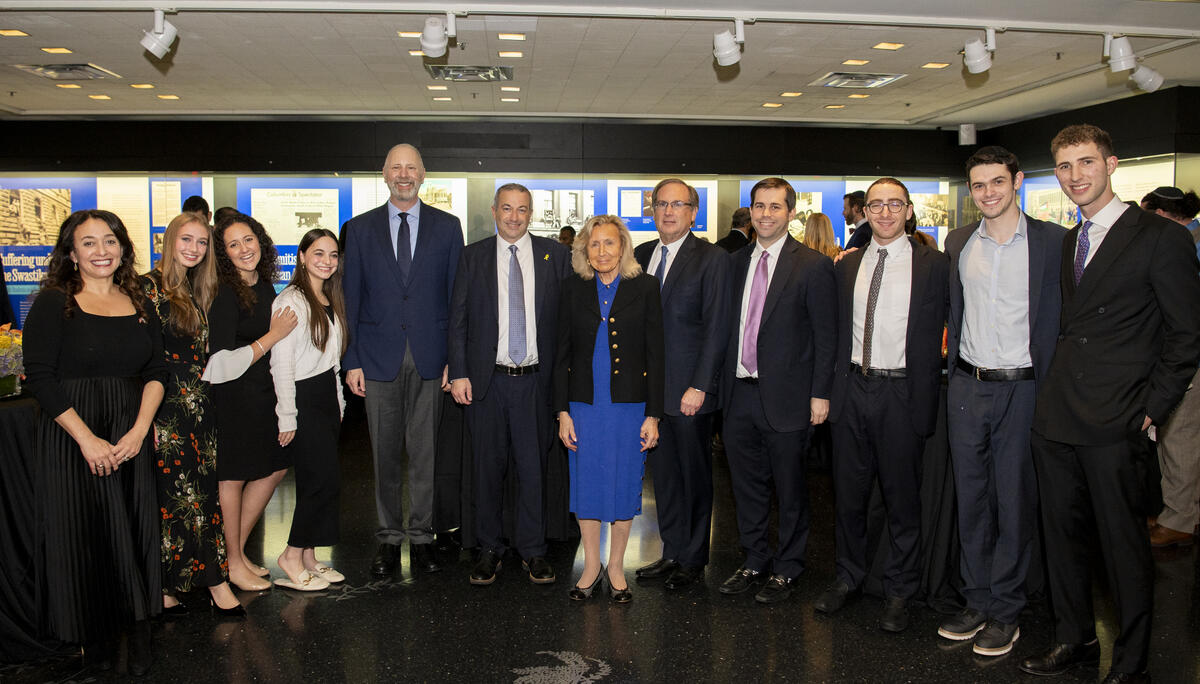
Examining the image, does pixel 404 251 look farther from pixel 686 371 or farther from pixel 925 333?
pixel 925 333

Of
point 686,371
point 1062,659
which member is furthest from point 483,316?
point 1062,659

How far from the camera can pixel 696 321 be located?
4051mm

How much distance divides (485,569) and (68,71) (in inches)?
303

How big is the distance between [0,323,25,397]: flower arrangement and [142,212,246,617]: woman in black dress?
632 mm

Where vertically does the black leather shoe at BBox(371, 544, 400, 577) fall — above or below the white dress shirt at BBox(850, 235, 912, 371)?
below

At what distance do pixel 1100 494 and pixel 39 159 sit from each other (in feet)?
42.1

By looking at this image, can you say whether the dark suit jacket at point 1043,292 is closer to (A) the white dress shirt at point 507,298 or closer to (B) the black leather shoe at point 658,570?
(B) the black leather shoe at point 658,570

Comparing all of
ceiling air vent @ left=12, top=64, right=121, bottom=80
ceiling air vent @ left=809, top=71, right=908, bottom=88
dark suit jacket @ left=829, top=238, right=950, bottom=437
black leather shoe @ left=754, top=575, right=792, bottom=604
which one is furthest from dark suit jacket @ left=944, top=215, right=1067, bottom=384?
ceiling air vent @ left=12, top=64, right=121, bottom=80

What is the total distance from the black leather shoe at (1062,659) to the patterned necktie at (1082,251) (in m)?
1.44

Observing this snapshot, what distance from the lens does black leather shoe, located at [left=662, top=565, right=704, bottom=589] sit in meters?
4.13

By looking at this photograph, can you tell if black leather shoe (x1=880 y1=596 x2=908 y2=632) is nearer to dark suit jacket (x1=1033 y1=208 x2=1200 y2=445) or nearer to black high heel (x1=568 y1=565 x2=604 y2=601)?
dark suit jacket (x1=1033 y1=208 x2=1200 y2=445)

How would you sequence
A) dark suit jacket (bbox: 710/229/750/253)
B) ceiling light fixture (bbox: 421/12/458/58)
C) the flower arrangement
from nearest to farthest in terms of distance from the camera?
1. the flower arrangement
2. ceiling light fixture (bbox: 421/12/458/58)
3. dark suit jacket (bbox: 710/229/750/253)

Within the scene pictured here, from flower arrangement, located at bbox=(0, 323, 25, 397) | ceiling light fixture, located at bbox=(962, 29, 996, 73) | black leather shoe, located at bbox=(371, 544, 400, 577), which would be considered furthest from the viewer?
ceiling light fixture, located at bbox=(962, 29, 996, 73)

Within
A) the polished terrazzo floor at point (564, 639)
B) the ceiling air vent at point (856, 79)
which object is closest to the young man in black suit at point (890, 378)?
the polished terrazzo floor at point (564, 639)
